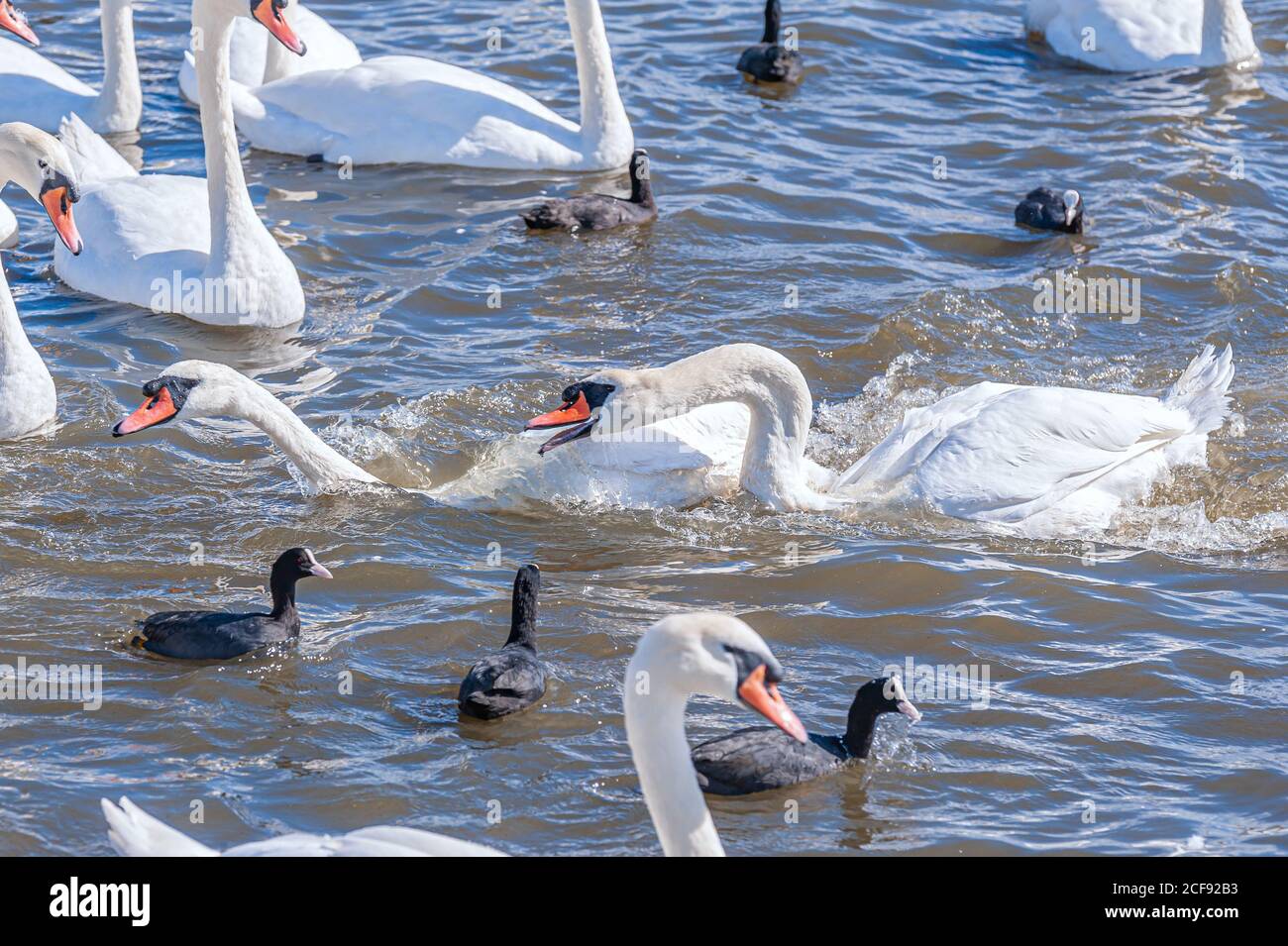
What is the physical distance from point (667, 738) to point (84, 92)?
1020 centimetres

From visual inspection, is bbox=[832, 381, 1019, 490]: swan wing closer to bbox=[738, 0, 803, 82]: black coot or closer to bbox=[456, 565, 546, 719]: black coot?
bbox=[456, 565, 546, 719]: black coot

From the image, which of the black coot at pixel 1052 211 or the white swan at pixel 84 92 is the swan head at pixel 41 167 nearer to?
the white swan at pixel 84 92

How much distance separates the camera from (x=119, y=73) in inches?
503

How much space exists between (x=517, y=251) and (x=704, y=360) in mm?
3589

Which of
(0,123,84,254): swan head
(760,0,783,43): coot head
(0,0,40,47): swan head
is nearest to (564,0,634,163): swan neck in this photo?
(760,0,783,43): coot head

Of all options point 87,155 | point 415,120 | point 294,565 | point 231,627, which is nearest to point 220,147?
Result: point 87,155

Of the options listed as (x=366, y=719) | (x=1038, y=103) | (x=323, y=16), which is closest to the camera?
(x=366, y=719)

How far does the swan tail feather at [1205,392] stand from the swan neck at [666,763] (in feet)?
16.1

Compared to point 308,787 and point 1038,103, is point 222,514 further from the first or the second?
point 1038,103

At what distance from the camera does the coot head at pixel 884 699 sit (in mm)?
6184

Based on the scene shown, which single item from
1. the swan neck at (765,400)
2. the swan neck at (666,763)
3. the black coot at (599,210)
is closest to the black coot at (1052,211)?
the black coot at (599,210)

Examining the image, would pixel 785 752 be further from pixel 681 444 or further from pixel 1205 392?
pixel 1205 392

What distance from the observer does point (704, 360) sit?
8141 millimetres
